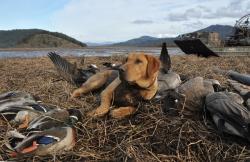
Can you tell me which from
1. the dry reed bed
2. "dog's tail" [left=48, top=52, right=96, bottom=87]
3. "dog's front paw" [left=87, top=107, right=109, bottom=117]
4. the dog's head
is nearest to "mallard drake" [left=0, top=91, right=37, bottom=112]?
the dry reed bed

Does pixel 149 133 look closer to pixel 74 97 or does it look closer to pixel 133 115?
pixel 133 115

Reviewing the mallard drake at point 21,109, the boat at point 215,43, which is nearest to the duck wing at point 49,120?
the mallard drake at point 21,109

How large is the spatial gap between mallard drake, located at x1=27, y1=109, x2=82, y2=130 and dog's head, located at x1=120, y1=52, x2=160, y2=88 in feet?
2.62

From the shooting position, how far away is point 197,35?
2686 cm

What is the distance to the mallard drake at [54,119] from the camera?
17.0 ft

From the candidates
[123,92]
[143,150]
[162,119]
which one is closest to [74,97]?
[123,92]

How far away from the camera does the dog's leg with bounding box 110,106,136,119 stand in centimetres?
597

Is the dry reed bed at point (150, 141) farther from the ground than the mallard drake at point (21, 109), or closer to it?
closer to it

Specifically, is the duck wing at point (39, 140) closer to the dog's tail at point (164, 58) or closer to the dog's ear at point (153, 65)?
the dog's ear at point (153, 65)

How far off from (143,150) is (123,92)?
4.69ft

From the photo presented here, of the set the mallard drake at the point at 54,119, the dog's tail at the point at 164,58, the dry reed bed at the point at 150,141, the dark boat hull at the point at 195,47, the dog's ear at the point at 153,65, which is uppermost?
the dog's ear at the point at 153,65

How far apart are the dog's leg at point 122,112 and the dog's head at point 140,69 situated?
369 millimetres

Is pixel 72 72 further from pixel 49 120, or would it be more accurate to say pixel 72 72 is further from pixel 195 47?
pixel 195 47

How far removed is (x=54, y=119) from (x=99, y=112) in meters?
0.90
